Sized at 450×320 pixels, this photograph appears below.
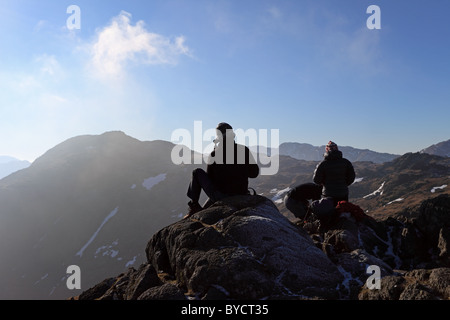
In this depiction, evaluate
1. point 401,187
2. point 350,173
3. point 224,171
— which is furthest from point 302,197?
point 401,187

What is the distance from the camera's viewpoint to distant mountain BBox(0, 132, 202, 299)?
125875 mm

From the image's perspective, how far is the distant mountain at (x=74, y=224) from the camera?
125875 mm

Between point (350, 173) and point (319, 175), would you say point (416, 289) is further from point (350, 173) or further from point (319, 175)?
point (350, 173)

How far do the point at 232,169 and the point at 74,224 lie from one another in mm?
182573

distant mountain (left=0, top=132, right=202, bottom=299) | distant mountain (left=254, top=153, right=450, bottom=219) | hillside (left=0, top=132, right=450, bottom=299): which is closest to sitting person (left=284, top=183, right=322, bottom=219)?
distant mountain (left=254, top=153, right=450, bottom=219)

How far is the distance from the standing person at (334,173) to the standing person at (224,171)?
310 centimetres

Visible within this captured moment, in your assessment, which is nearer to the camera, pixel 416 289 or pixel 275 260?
pixel 416 289

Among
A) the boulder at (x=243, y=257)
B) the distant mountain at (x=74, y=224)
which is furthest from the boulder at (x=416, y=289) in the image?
the distant mountain at (x=74, y=224)

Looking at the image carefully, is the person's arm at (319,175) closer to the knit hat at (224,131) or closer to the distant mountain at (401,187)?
the knit hat at (224,131)

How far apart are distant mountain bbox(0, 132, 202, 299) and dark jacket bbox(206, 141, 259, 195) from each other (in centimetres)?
12324

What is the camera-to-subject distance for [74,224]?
161375 mm

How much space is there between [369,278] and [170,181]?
630 ft

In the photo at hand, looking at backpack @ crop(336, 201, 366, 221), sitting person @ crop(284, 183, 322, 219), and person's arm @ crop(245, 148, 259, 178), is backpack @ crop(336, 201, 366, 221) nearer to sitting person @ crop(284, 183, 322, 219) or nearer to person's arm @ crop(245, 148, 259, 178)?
sitting person @ crop(284, 183, 322, 219)
